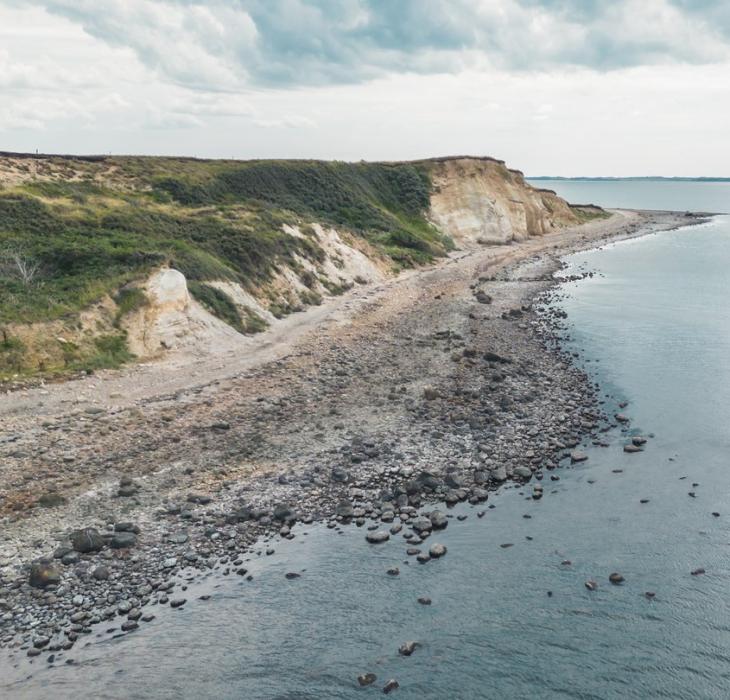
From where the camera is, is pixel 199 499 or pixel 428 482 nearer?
pixel 199 499

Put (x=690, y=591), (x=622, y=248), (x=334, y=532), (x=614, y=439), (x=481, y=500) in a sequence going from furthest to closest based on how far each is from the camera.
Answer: (x=622, y=248) < (x=614, y=439) < (x=481, y=500) < (x=334, y=532) < (x=690, y=591)

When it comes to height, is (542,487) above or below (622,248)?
below

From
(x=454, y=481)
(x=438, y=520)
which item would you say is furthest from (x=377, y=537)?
(x=454, y=481)

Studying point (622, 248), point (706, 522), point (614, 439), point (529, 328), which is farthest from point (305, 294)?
point (622, 248)

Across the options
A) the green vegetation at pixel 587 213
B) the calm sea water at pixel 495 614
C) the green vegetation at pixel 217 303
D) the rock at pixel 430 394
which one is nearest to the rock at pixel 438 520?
the calm sea water at pixel 495 614

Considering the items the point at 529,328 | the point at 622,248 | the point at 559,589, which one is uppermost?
the point at 622,248

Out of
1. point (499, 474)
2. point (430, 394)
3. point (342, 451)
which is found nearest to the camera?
point (499, 474)

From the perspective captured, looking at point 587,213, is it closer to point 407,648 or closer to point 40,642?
point 407,648

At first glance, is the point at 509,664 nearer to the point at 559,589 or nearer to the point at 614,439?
the point at 559,589
